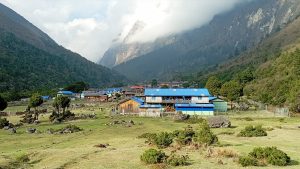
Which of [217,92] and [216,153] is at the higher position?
[217,92]

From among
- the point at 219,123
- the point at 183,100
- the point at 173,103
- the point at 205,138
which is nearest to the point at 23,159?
the point at 205,138

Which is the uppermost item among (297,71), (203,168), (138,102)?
(297,71)

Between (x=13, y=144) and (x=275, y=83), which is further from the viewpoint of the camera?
(x=275, y=83)

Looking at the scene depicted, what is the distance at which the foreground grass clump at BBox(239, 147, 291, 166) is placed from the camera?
35.6 meters

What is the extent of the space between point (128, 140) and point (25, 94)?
139012mm

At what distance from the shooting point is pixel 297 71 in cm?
14525

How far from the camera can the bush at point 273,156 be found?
35.8m

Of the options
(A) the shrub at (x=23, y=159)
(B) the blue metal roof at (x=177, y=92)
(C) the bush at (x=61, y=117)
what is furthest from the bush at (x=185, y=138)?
(B) the blue metal roof at (x=177, y=92)

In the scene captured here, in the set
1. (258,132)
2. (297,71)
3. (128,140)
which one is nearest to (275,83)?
(297,71)

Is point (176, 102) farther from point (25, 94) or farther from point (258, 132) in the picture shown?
point (25, 94)

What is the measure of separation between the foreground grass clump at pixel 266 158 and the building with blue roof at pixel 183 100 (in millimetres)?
71129

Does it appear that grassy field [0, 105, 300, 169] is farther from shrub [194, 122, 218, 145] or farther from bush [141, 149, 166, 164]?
shrub [194, 122, 218, 145]

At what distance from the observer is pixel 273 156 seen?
119 feet

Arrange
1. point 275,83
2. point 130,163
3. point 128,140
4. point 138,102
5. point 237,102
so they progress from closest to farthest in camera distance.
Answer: point 130,163
point 128,140
point 138,102
point 237,102
point 275,83
